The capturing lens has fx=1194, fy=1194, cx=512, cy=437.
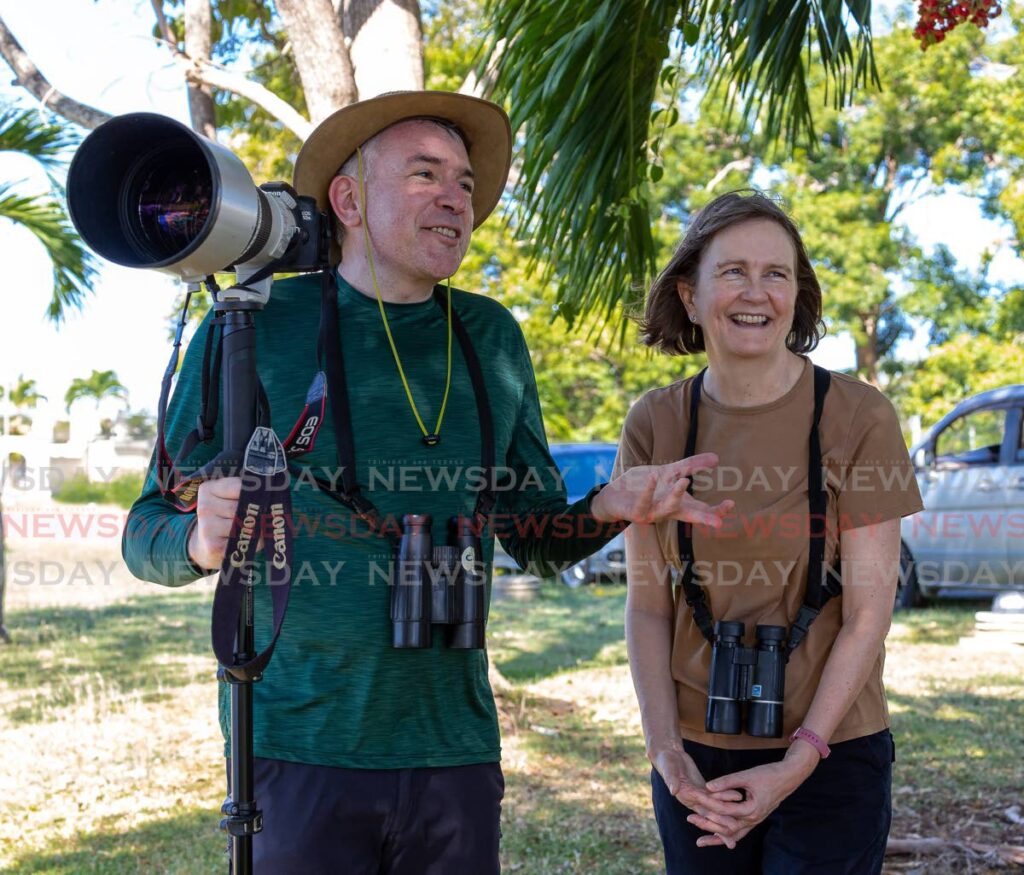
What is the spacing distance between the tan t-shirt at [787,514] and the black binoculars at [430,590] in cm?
47

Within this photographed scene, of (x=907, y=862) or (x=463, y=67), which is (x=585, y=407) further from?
(x=907, y=862)

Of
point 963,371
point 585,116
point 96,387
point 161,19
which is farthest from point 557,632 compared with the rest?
point 96,387

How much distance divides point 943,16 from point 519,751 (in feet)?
12.7

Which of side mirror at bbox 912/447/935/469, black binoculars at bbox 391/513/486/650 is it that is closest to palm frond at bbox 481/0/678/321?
black binoculars at bbox 391/513/486/650

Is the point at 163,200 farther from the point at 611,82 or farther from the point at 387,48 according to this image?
the point at 387,48

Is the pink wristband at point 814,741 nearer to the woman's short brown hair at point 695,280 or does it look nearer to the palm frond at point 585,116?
the woman's short brown hair at point 695,280

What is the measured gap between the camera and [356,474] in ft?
6.66

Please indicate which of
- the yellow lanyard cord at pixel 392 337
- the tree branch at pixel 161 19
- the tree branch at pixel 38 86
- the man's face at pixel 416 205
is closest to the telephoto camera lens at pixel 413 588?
the yellow lanyard cord at pixel 392 337

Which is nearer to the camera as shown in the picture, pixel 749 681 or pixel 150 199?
pixel 150 199

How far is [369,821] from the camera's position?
1941 millimetres

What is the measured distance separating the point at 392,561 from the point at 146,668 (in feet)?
21.6

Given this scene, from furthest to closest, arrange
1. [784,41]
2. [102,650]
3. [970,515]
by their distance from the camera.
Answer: [970,515], [102,650], [784,41]

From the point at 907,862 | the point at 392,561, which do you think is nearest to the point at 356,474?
the point at 392,561

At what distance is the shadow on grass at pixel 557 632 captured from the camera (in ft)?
27.7
